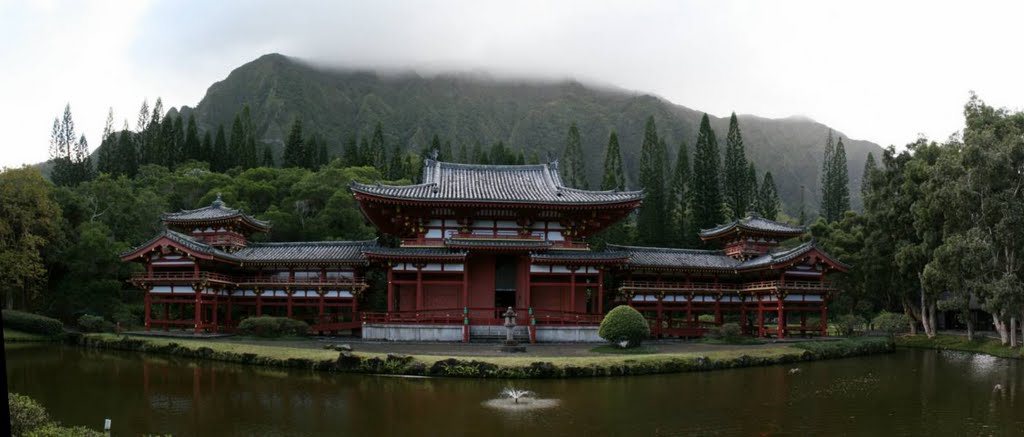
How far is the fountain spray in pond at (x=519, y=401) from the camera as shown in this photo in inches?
630

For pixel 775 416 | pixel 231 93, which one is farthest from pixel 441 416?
pixel 231 93

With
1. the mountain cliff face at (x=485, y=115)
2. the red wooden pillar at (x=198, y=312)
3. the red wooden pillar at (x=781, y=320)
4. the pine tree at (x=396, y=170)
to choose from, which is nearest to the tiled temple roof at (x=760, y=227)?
the red wooden pillar at (x=781, y=320)

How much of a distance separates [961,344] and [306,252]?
3469 cm

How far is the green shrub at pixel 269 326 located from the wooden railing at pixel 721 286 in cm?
1633

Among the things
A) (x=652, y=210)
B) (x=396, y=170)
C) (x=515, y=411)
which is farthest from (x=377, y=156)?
(x=515, y=411)

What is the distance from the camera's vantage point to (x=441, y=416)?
48.4ft

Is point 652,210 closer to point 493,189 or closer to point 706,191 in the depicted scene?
point 706,191

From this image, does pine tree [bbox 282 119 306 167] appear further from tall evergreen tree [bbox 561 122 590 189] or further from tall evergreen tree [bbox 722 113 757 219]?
tall evergreen tree [bbox 722 113 757 219]

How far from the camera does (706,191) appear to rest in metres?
62.1

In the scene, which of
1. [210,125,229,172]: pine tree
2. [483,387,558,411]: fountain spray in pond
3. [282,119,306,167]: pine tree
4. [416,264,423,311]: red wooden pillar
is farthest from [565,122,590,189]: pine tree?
[483,387,558,411]: fountain spray in pond

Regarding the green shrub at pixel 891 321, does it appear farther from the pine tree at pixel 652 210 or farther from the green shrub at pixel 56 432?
the green shrub at pixel 56 432

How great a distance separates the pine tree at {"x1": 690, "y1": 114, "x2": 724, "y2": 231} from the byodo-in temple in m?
23.2

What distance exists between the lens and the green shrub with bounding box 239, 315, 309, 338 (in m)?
30.1

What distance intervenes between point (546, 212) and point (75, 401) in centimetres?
2131
